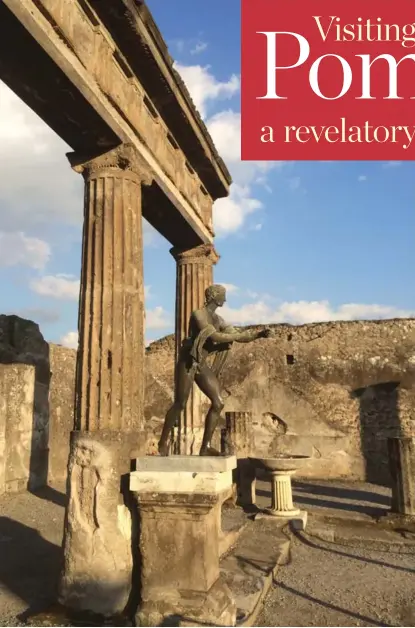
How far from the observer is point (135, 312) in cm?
524

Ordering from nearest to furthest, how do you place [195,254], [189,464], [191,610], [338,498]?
[191,610]
[189,464]
[195,254]
[338,498]

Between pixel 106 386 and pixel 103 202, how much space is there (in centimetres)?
178

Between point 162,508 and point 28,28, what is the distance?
3.82 meters

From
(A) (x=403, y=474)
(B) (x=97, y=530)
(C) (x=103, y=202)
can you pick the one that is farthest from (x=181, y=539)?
(A) (x=403, y=474)

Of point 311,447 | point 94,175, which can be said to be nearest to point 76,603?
point 94,175

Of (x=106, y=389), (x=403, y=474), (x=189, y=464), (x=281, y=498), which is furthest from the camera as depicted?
(x=403, y=474)

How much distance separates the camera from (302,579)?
5.30 metres

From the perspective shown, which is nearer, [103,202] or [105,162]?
[103,202]

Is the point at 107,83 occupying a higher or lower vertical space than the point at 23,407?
higher

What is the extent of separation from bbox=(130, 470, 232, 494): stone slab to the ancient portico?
0.89 feet

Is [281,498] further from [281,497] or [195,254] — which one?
[195,254]

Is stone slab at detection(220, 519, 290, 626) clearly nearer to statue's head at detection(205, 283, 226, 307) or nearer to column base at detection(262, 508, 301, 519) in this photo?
column base at detection(262, 508, 301, 519)

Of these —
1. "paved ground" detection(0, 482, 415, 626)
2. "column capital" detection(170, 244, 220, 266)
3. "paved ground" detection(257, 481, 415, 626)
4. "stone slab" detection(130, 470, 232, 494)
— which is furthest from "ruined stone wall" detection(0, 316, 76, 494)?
"stone slab" detection(130, 470, 232, 494)

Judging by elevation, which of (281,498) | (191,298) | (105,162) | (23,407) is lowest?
(281,498)
